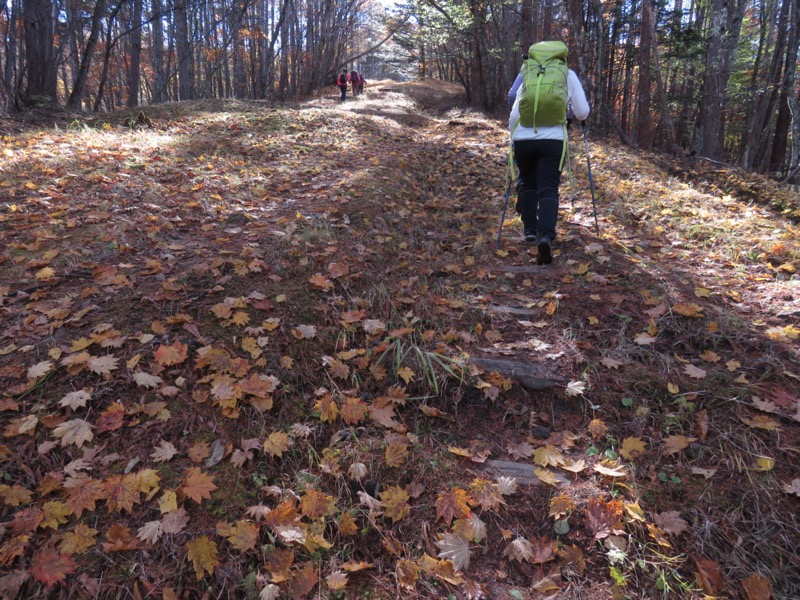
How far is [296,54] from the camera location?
2731 cm

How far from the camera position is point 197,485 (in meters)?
2.20

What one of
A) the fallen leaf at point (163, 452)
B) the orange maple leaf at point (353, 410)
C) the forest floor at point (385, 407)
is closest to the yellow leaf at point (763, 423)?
the forest floor at point (385, 407)

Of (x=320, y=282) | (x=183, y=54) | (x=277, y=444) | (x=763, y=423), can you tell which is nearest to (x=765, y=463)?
(x=763, y=423)

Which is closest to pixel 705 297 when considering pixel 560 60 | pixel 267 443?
pixel 560 60

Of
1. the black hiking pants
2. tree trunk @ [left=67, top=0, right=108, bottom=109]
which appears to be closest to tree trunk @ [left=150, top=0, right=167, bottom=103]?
tree trunk @ [left=67, top=0, right=108, bottom=109]

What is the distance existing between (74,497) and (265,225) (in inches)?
134

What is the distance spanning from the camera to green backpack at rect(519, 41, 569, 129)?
4.09 metres

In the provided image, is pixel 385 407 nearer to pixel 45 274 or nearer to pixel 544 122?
pixel 45 274

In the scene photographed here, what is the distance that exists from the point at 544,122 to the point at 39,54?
10913 mm

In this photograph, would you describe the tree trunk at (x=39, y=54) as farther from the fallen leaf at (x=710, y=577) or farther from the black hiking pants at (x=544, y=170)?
the fallen leaf at (x=710, y=577)

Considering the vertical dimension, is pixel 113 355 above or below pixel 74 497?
above

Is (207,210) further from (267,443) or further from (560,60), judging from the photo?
(560,60)

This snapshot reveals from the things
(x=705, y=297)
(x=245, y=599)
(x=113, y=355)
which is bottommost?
(x=245, y=599)

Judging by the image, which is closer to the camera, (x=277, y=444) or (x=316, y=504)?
(x=316, y=504)
